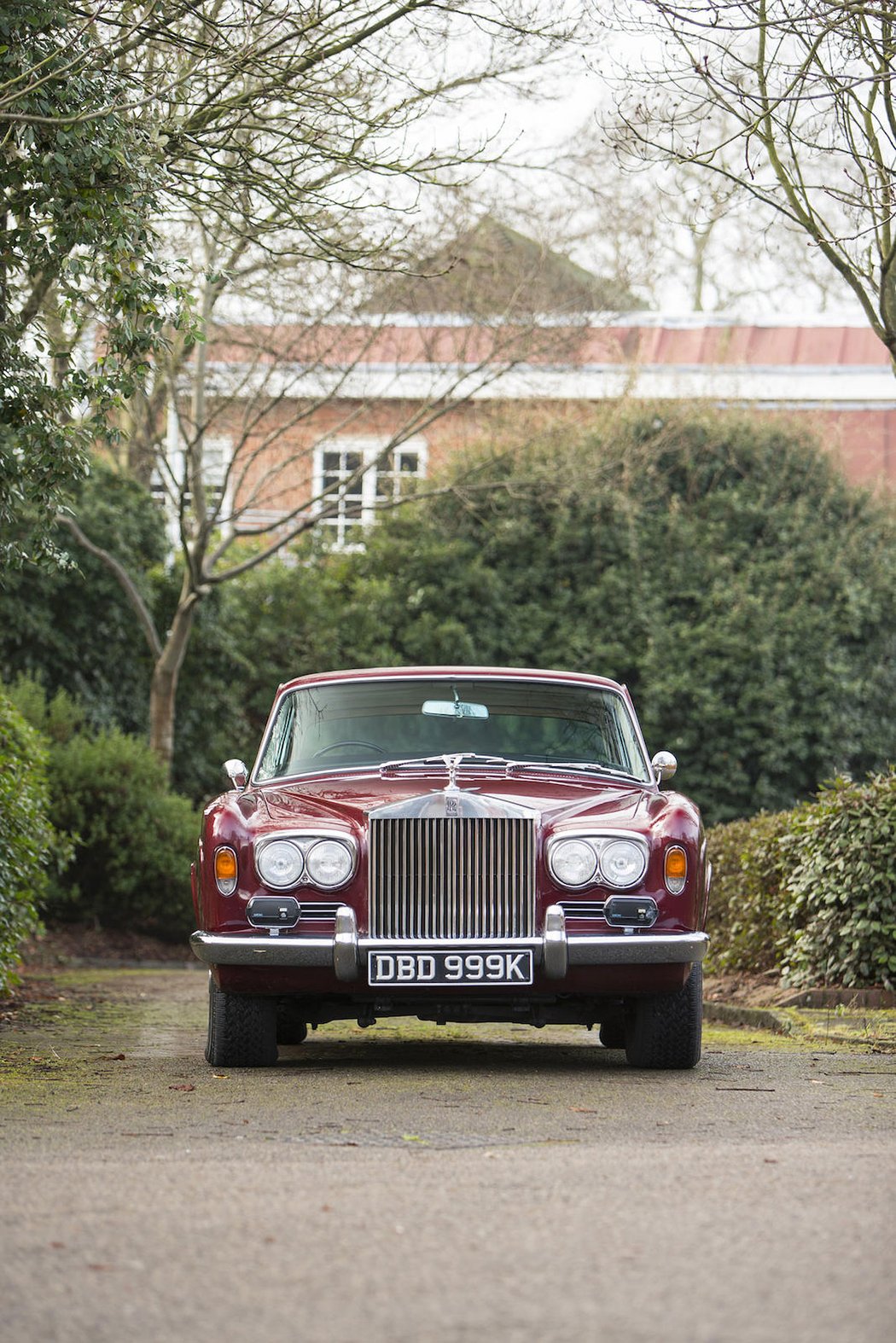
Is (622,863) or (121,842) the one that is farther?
(121,842)

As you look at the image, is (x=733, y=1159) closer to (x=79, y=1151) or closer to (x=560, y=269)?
(x=79, y=1151)

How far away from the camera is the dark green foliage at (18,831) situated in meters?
10.4

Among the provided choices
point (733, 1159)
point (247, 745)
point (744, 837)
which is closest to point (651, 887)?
point (733, 1159)

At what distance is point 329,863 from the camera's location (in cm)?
734

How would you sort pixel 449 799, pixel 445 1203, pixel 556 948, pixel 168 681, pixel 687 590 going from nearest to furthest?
pixel 445 1203 < pixel 556 948 < pixel 449 799 < pixel 168 681 < pixel 687 590

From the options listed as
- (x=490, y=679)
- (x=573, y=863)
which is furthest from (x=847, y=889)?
(x=573, y=863)

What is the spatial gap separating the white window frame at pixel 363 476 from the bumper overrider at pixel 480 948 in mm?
13690

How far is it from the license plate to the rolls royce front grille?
120 mm

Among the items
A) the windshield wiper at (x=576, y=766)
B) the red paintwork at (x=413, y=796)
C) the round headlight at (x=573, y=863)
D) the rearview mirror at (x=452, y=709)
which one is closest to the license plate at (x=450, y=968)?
the red paintwork at (x=413, y=796)

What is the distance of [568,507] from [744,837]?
10.1m

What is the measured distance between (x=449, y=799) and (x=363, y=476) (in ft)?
46.4

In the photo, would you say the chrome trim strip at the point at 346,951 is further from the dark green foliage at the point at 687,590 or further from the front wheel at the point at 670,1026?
the dark green foliage at the point at 687,590

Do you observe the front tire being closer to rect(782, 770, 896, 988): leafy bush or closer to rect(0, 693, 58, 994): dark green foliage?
rect(0, 693, 58, 994): dark green foliage

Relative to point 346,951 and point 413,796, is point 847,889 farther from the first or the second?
point 346,951
